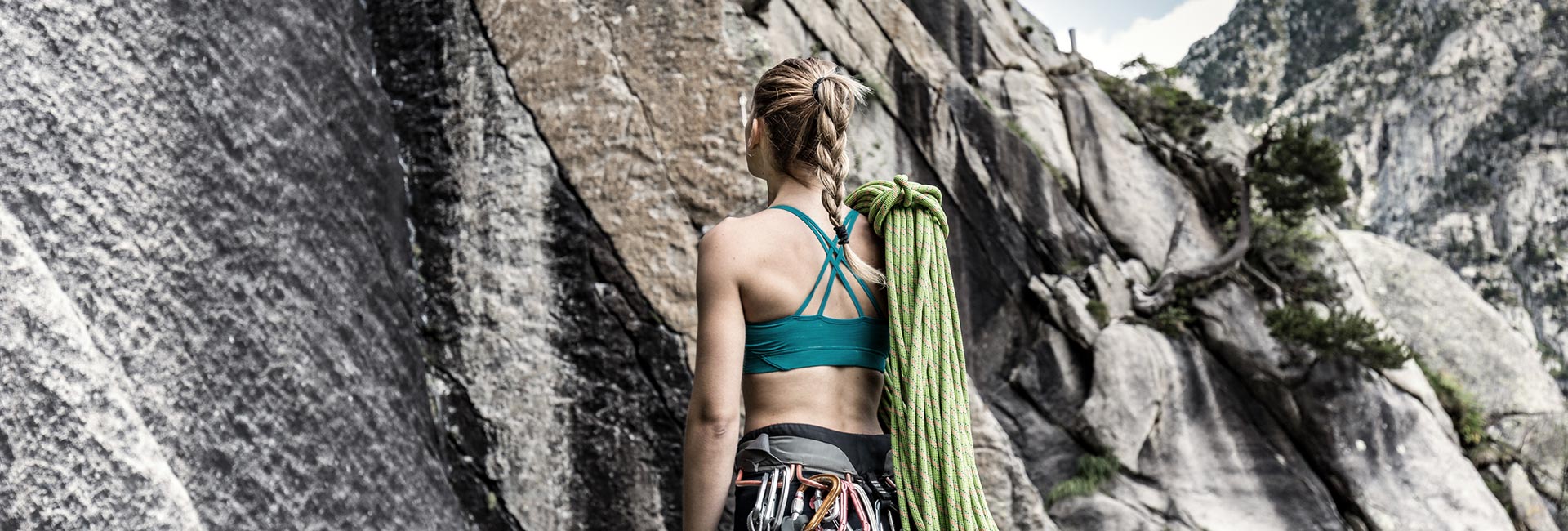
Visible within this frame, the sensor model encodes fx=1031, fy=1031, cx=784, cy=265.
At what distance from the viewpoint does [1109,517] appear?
29.0 feet

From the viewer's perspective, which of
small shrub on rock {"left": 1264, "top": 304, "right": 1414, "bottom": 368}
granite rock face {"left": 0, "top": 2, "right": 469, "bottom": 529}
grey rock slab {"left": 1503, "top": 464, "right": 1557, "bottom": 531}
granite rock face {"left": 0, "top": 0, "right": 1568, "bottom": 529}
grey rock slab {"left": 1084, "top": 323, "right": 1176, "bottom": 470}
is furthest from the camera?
grey rock slab {"left": 1503, "top": 464, "right": 1557, "bottom": 531}

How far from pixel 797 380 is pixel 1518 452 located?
40.7 ft

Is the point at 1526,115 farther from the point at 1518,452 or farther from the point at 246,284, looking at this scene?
the point at 246,284

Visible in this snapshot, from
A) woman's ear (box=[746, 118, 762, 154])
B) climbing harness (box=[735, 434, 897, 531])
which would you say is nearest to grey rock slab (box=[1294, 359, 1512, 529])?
climbing harness (box=[735, 434, 897, 531])

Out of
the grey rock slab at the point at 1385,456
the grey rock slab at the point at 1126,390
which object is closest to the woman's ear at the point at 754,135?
the grey rock slab at the point at 1126,390

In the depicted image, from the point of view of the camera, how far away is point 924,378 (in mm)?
2637

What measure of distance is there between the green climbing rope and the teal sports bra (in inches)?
2.4

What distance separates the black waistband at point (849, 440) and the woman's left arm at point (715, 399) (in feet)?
0.37

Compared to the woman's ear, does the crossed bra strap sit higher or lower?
lower

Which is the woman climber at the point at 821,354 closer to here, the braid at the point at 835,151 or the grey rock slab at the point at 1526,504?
the braid at the point at 835,151

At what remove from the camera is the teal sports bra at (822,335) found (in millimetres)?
2537

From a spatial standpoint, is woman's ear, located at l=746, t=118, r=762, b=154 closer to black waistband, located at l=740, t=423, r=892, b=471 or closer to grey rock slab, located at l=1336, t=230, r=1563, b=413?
black waistband, located at l=740, t=423, r=892, b=471

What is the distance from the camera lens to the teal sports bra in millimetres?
2537

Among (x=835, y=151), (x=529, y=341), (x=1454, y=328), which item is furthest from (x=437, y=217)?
(x=1454, y=328)
